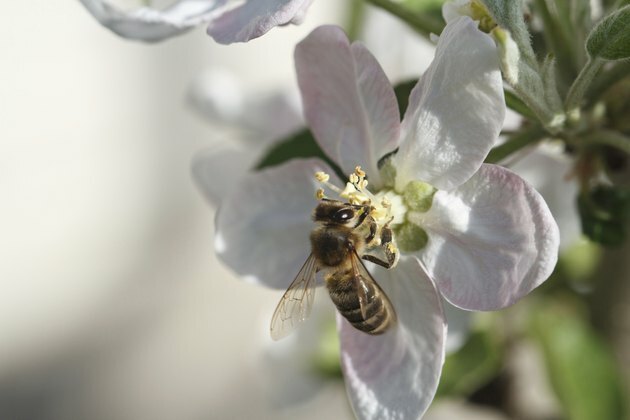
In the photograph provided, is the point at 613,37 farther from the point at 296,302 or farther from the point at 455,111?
the point at 296,302

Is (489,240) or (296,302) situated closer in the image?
(489,240)

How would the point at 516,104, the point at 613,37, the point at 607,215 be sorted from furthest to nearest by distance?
the point at 607,215 < the point at 516,104 < the point at 613,37

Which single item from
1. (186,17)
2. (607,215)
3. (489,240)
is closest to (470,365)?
(607,215)

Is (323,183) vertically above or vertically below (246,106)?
above

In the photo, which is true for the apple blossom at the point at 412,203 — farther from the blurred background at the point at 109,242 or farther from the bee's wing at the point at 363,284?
the blurred background at the point at 109,242

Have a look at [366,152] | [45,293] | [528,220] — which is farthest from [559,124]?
[45,293]

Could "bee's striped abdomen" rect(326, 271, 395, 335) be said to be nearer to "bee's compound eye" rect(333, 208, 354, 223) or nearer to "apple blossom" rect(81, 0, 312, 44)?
"bee's compound eye" rect(333, 208, 354, 223)

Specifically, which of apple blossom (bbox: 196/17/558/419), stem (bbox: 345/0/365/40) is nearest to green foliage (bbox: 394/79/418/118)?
apple blossom (bbox: 196/17/558/419)
